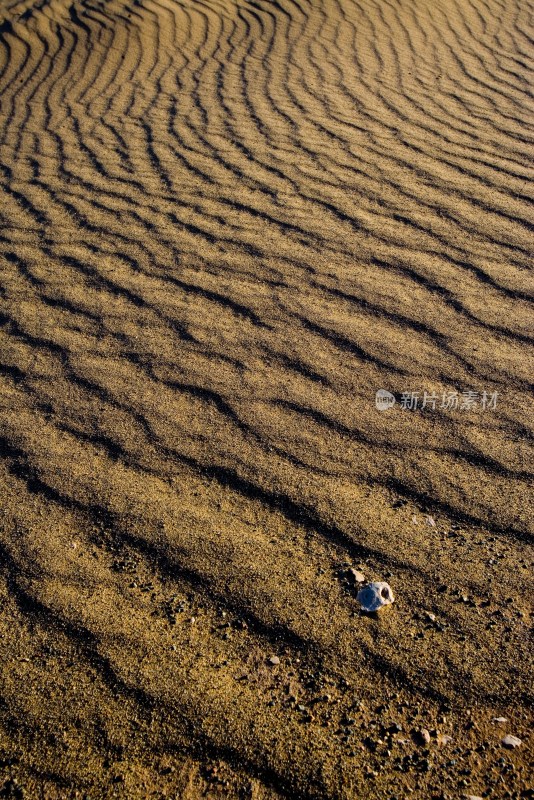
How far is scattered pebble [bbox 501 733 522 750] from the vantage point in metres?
1.70

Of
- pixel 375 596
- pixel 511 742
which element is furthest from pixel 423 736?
pixel 375 596

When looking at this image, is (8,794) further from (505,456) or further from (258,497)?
(505,456)

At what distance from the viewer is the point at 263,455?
8.37ft

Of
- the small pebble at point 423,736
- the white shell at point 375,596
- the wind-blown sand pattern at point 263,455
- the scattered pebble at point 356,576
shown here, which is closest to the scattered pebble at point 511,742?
the wind-blown sand pattern at point 263,455

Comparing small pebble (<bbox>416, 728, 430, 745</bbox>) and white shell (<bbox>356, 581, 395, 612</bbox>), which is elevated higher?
white shell (<bbox>356, 581, 395, 612</bbox>)

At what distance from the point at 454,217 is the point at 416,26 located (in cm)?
469

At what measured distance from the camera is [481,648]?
6.30 feet

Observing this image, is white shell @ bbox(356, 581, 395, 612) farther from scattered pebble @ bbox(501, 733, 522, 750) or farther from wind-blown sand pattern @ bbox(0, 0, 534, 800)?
scattered pebble @ bbox(501, 733, 522, 750)

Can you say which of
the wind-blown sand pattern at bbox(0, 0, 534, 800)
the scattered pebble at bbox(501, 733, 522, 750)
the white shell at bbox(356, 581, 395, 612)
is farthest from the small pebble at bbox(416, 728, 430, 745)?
the white shell at bbox(356, 581, 395, 612)

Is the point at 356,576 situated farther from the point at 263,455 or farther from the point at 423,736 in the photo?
the point at 263,455

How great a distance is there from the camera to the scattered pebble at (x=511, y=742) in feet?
5.59

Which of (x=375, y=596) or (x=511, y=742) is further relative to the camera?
(x=375, y=596)

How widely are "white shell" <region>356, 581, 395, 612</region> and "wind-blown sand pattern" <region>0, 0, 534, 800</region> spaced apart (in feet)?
0.16

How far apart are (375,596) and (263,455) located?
75 centimetres
